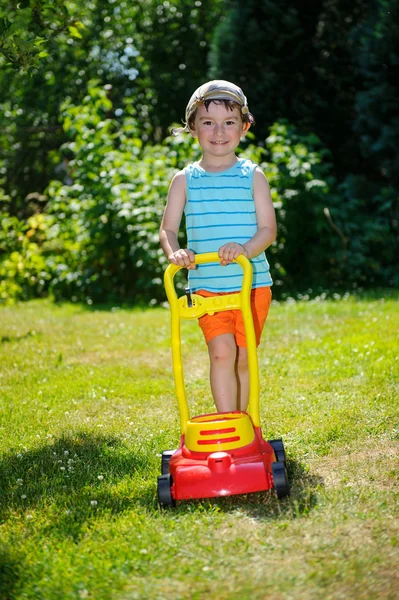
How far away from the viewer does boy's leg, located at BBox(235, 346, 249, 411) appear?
12.1 feet

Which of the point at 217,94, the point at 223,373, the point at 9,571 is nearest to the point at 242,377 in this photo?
the point at 223,373

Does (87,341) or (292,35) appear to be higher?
(292,35)

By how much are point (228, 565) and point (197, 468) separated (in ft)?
1.87

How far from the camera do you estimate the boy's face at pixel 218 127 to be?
135 inches

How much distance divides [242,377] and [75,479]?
0.85 metres

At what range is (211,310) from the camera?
3232 mm

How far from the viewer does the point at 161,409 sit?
179 inches

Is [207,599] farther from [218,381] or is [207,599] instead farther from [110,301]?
[110,301]

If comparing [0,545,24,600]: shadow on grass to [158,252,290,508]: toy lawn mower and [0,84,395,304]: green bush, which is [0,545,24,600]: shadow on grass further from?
[0,84,395,304]: green bush

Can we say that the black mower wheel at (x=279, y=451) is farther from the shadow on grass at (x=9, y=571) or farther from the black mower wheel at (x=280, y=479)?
the shadow on grass at (x=9, y=571)

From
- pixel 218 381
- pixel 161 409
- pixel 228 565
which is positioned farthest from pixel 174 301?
pixel 161 409

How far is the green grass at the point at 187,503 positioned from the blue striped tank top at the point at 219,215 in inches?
32.5

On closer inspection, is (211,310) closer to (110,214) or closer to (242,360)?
(242,360)

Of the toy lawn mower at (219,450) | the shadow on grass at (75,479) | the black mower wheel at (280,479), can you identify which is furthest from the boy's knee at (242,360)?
the black mower wheel at (280,479)
